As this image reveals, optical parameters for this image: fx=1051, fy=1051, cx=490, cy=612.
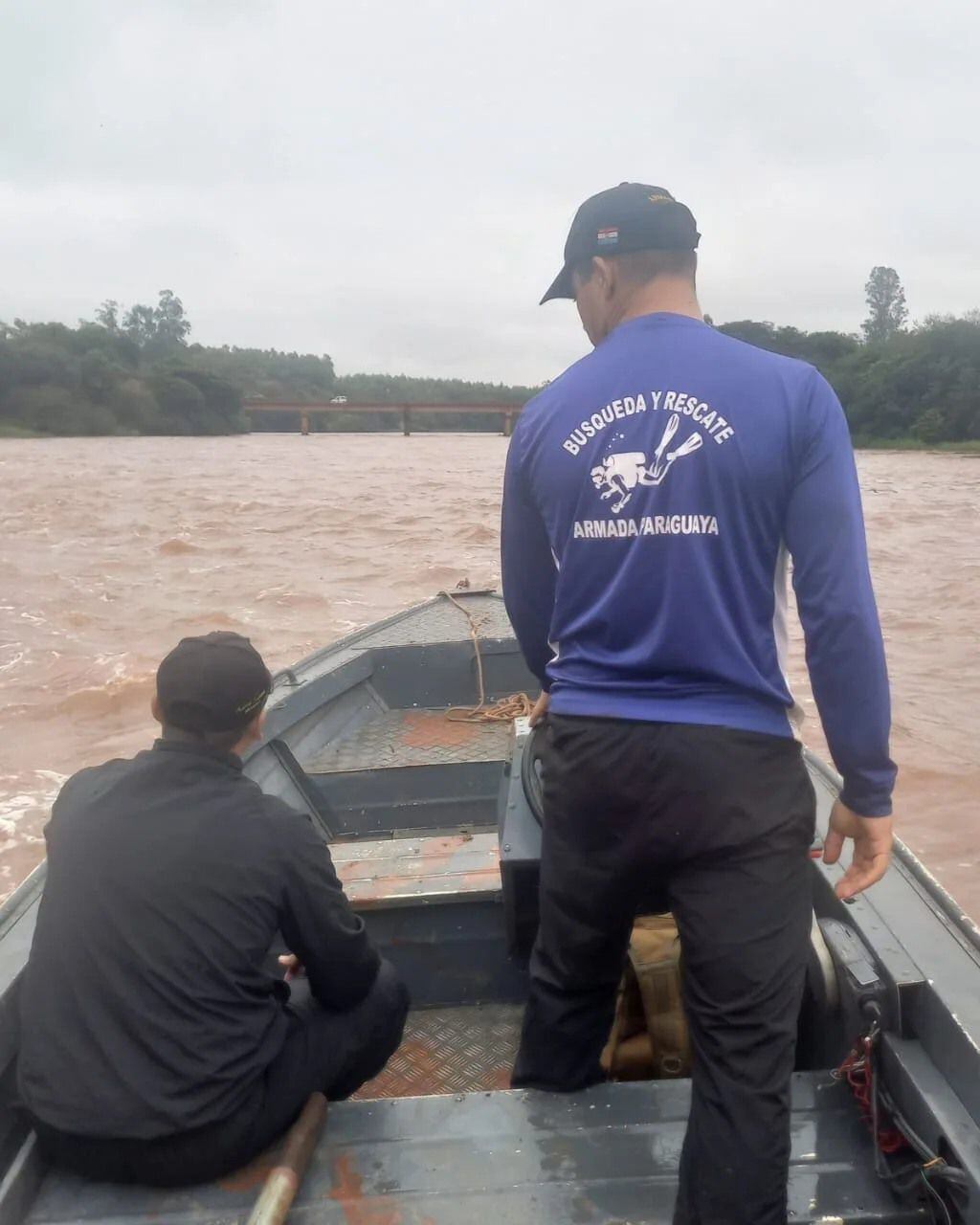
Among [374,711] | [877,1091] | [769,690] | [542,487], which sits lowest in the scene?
[374,711]

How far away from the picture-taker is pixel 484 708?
16.9 ft

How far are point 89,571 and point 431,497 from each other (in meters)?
9.52

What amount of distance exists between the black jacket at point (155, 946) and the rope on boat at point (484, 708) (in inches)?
121

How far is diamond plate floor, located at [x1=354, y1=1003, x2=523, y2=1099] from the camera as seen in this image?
102 inches

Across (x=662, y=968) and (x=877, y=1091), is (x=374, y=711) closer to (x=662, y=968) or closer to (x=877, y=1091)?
(x=662, y=968)

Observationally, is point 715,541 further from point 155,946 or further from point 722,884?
point 155,946

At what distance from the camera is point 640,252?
1.60 m

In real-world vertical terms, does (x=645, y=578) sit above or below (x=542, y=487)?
below

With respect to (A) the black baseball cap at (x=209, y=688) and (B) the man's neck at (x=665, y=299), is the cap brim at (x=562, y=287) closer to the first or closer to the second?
(B) the man's neck at (x=665, y=299)

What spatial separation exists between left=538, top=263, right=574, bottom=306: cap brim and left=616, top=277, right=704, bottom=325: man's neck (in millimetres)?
125

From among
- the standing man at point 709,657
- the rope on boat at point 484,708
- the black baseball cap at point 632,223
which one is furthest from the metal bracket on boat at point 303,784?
the black baseball cap at point 632,223

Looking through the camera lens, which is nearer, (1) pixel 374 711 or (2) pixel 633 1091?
(2) pixel 633 1091

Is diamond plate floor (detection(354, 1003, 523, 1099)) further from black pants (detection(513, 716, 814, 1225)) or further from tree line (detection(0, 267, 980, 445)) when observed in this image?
tree line (detection(0, 267, 980, 445))

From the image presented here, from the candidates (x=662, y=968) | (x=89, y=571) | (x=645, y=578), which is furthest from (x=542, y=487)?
(x=89, y=571)
